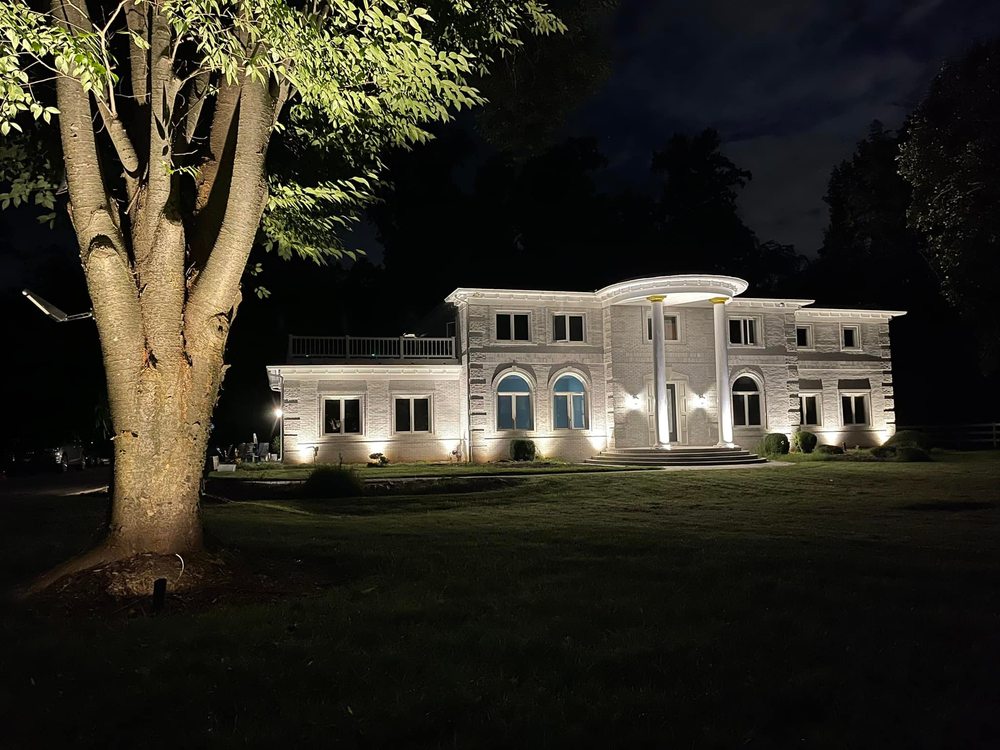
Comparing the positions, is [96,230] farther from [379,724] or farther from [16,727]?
[379,724]

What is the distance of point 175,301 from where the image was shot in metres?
6.88

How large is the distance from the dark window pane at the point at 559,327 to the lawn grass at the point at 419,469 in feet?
16.6

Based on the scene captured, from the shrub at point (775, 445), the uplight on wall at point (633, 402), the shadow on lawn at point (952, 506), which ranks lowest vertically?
the shadow on lawn at point (952, 506)

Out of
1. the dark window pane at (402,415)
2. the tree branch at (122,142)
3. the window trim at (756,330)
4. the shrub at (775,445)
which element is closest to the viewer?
the tree branch at (122,142)

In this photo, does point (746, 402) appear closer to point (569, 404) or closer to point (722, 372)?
point (722, 372)

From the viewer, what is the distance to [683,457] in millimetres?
26203

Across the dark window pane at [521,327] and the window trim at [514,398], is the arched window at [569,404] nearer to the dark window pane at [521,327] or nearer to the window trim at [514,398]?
the window trim at [514,398]

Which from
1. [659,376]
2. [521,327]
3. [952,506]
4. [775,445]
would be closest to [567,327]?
[521,327]

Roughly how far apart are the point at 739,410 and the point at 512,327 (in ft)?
33.6

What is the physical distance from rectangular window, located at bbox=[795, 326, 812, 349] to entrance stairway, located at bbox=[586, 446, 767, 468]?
7626 mm

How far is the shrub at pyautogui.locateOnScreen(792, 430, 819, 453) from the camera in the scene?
2984cm

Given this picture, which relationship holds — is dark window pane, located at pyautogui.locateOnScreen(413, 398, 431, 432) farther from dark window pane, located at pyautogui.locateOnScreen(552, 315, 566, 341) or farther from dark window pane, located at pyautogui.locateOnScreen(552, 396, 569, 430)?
dark window pane, located at pyautogui.locateOnScreen(552, 315, 566, 341)

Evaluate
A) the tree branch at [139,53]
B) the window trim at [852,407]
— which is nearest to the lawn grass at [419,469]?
the window trim at [852,407]

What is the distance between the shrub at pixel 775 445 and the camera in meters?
29.0
